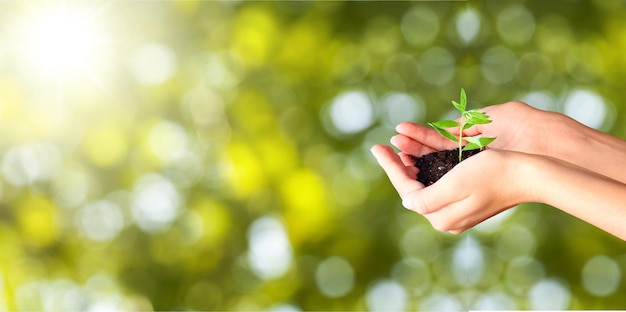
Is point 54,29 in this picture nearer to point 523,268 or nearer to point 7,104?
point 7,104

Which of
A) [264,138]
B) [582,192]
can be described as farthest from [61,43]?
[582,192]

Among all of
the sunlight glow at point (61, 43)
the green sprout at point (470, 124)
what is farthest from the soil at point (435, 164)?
the sunlight glow at point (61, 43)

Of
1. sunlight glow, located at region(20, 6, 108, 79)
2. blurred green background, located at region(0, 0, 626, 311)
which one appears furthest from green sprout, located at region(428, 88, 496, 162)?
sunlight glow, located at region(20, 6, 108, 79)

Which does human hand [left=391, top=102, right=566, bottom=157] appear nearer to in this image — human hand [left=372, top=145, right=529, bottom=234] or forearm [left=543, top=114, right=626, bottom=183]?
forearm [left=543, top=114, right=626, bottom=183]

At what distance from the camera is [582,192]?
98 centimetres

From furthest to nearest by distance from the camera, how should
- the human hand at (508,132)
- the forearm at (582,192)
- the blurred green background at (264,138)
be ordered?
the blurred green background at (264,138) → the human hand at (508,132) → the forearm at (582,192)

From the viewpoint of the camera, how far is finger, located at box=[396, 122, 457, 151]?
134 cm

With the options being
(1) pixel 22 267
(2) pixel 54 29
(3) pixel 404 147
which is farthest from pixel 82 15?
(3) pixel 404 147

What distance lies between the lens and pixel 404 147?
1.34 m

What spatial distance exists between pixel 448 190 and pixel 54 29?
110 centimetres

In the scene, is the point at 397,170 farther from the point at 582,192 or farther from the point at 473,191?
the point at 582,192

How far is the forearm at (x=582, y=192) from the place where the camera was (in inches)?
37.6

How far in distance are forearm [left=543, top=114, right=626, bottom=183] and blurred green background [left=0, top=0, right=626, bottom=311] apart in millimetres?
446

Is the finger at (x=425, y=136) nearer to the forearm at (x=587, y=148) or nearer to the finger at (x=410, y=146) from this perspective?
the finger at (x=410, y=146)
